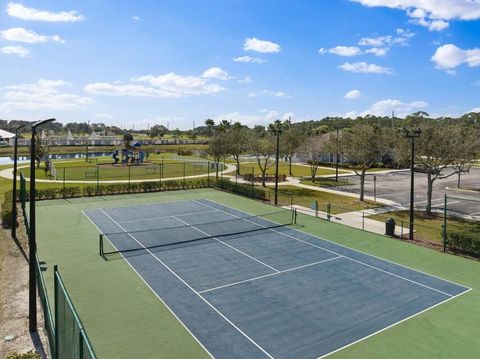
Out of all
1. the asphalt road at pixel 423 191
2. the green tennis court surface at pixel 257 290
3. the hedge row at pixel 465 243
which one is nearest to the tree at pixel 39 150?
the green tennis court surface at pixel 257 290

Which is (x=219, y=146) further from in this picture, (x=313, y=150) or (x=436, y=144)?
(x=436, y=144)

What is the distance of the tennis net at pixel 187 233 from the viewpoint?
2102 cm

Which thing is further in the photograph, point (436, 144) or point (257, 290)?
point (436, 144)

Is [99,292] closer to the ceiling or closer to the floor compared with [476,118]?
closer to the floor

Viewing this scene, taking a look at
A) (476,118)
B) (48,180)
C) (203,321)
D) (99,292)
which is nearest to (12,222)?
(99,292)

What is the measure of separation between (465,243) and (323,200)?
53.2ft

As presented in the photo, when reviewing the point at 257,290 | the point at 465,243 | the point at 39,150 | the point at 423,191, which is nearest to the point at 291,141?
the point at 423,191

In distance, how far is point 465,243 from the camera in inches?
817

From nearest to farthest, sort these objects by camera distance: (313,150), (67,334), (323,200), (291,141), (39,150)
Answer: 1. (67,334)
2. (323,200)
3. (291,141)
4. (313,150)
5. (39,150)

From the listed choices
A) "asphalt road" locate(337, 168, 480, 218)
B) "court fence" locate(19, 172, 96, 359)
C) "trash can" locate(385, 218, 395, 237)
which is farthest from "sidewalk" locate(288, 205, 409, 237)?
"court fence" locate(19, 172, 96, 359)

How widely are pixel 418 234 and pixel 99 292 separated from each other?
756 inches

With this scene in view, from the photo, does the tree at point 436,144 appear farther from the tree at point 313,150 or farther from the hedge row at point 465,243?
the tree at point 313,150

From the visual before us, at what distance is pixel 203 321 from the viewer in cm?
1309

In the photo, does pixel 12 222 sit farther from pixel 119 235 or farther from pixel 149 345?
pixel 149 345
